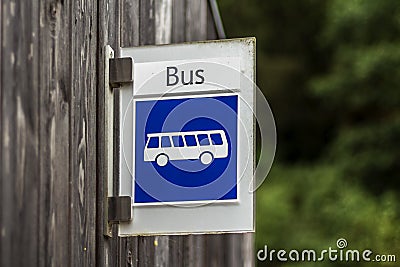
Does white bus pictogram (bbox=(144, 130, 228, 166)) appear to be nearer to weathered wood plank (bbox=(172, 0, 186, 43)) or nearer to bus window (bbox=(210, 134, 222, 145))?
bus window (bbox=(210, 134, 222, 145))

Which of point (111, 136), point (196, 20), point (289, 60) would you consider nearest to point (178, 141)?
point (111, 136)

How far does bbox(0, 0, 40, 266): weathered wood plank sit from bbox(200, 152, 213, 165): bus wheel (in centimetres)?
50

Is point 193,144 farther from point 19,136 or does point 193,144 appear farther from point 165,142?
point 19,136

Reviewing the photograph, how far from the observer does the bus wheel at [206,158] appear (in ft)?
8.64

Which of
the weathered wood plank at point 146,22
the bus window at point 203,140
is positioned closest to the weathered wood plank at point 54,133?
the bus window at point 203,140

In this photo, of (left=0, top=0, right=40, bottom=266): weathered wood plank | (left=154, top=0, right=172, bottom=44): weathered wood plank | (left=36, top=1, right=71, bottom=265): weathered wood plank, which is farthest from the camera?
(left=154, top=0, right=172, bottom=44): weathered wood plank

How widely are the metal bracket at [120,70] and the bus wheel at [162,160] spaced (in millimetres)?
208

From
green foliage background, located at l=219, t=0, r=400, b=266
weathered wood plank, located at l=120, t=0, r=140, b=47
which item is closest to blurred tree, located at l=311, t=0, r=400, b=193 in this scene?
green foliage background, located at l=219, t=0, r=400, b=266

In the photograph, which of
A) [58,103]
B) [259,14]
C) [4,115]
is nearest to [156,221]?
[58,103]

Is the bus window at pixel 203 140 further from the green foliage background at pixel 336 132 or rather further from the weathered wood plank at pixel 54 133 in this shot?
the green foliage background at pixel 336 132

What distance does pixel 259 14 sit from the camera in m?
12.6

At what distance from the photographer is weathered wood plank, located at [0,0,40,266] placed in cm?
211

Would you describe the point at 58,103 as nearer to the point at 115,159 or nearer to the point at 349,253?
the point at 115,159

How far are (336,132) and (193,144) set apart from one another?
8555 mm
